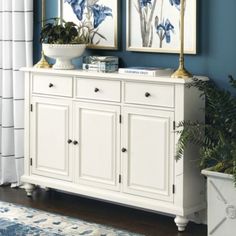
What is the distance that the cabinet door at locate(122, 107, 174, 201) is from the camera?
4.21m

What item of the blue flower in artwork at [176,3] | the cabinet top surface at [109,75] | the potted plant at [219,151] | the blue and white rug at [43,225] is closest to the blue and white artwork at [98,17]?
the cabinet top surface at [109,75]

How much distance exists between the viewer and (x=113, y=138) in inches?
176

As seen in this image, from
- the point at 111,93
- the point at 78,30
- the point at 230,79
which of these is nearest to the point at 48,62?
the point at 78,30

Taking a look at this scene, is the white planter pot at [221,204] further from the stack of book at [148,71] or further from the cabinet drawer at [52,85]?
the cabinet drawer at [52,85]

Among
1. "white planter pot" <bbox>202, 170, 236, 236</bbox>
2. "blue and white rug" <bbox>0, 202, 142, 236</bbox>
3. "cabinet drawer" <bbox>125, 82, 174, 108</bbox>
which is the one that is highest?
"cabinet drawer" <bbox>125, 82, 174, 108</bbox>

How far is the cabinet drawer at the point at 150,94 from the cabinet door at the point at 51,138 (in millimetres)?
538

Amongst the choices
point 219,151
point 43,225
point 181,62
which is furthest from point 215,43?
point 43,225

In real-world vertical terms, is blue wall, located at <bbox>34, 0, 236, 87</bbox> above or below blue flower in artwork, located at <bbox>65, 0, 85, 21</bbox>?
below

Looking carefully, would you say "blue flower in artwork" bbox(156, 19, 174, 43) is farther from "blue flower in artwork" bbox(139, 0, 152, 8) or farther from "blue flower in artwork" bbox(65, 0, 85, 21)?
"blue flower in artwork" bbox(65, 0, 85, 21)

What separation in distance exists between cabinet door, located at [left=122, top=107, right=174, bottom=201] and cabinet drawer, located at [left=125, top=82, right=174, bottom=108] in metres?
0.06

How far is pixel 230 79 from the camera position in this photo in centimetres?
418

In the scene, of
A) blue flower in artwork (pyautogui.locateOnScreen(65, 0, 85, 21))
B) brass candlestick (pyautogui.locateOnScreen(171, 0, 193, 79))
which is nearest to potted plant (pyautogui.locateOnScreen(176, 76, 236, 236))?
brass candlestick (pyautogui.locateOnScreen(171, 0, 193, 79))

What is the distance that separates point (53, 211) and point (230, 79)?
1525mm

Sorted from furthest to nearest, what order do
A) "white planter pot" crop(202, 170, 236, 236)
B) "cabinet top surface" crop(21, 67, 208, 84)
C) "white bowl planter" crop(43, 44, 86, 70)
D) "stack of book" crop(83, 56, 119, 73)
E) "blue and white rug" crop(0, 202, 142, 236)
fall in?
"white bowl planter" crop(43, 44, 86, 70)
"stack of book" crop(83, 56, 119, 73)
"blue and white rug" crop(0, 202, 142, 236)
"cabinet top surface" crop(21, 67, 208, 84)
"white planter pot" crop(202, 170, 236, 236)
